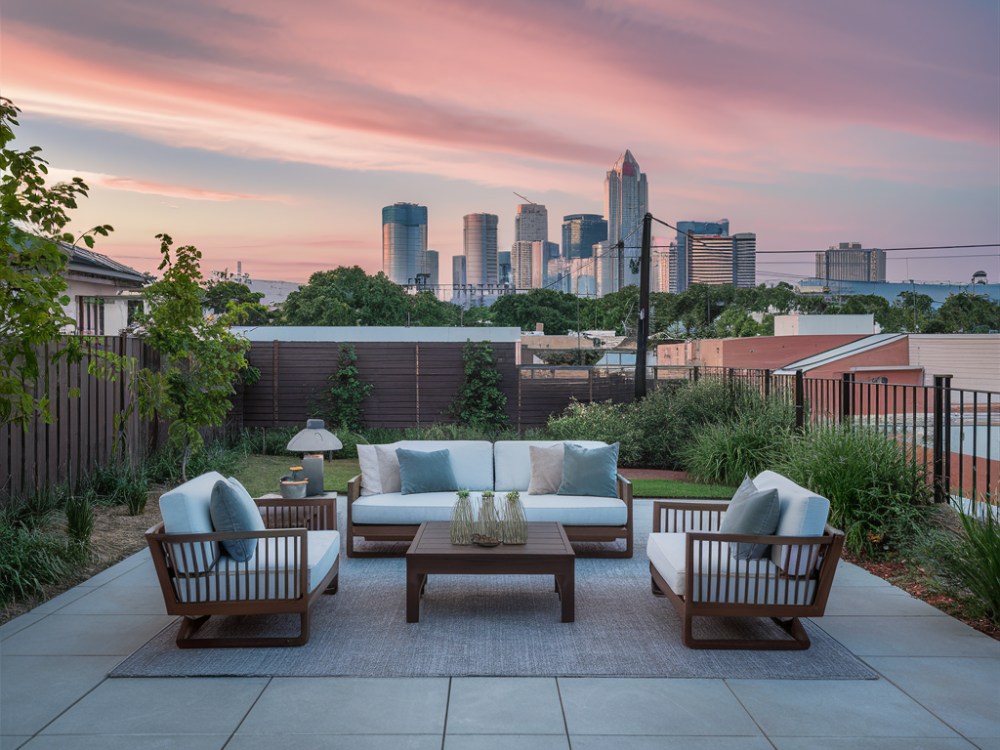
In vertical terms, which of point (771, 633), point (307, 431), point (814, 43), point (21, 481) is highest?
point (814, 43)

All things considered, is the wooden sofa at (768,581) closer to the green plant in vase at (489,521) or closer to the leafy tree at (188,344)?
the green plant in vase at (489,521)

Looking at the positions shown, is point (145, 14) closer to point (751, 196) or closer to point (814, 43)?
point (814, 43)

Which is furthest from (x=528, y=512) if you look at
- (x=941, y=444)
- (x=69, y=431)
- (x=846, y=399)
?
(x=69, y=431)

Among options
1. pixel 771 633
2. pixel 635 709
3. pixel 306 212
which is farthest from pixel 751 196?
pixel 635 709

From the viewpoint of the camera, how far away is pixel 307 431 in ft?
18.4

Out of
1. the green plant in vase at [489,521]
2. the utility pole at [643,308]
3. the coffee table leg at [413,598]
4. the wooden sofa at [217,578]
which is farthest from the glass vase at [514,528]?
the utility pole at [643,308]

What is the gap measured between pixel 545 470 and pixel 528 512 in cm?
60

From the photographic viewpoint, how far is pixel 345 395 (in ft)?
37.8

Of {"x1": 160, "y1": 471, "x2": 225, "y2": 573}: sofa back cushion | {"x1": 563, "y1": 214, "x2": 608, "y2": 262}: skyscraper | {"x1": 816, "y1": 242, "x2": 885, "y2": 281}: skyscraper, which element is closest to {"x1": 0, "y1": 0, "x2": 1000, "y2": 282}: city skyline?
{"x1": 160, "y1": 471, "x2": 225, "y2": 573}: sofa back cushion

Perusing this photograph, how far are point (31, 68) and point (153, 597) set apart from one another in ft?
21.4

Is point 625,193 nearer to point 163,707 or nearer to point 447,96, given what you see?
point 447,96

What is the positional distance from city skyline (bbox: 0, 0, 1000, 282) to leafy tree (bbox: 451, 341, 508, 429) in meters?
4.28

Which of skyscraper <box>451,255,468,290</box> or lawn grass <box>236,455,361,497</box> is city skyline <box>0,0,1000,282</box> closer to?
lawn grass <box>236,455,361,497</box>

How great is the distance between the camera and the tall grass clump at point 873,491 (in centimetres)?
526
